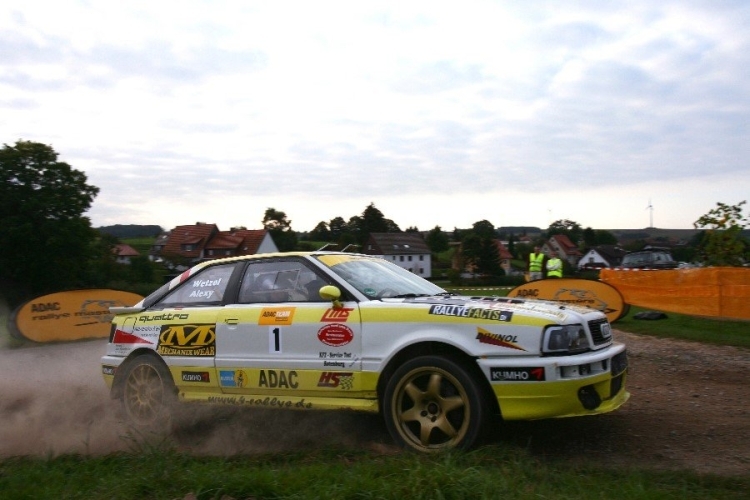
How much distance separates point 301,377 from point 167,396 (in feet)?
4.88

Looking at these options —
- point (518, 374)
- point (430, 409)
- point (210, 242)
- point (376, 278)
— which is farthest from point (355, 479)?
point (210, 242)

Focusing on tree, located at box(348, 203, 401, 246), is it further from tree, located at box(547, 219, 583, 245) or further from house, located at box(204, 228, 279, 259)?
tree, located at box(547, 219, 583, 245)

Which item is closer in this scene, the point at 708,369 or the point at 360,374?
the point at 360,374

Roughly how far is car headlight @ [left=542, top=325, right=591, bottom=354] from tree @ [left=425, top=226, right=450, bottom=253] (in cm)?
7510

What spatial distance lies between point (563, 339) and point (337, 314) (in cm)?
173

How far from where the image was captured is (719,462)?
175 inches

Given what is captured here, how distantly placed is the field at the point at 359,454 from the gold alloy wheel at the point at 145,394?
177 millimetres

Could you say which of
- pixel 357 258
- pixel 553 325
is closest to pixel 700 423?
pixel 553 325

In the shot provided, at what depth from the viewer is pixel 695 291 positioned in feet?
48.9

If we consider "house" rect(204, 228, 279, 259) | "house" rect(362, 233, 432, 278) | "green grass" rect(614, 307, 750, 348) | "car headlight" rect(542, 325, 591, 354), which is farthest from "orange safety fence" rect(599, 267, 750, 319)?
"house" rect(362, 233, 432, 278)

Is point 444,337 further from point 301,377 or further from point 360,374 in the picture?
Result: point 301,377

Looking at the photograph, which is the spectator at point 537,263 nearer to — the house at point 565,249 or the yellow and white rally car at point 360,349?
the yellow and white rally car at point 360,349

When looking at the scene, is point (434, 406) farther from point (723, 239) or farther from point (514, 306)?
point (723, 239)

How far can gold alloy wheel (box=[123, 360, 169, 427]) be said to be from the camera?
6.00m
